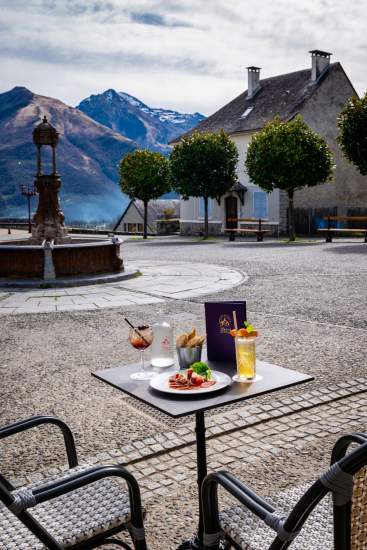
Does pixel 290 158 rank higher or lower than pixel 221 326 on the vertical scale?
higher

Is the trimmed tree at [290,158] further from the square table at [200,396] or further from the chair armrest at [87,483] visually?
Result: the chair armrest at [87,483]

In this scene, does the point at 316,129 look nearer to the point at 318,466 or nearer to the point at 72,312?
the point at 72,312

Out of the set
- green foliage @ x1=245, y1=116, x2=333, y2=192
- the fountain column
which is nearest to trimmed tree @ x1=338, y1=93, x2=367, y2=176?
green foliage @ x1=245, y1=116, x2=333, y2=192

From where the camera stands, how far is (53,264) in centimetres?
1212

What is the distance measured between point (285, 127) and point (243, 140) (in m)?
8.86

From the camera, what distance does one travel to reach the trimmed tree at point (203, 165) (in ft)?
98.1

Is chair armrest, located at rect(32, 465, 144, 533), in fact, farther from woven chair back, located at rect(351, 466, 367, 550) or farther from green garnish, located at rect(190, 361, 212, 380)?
A: woven chair back, located at rect(351, 466, 367, 550)

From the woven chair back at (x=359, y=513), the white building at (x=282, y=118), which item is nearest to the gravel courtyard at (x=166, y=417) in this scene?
the woven chair back at (x=359, y=513)

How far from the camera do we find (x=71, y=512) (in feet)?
7.75

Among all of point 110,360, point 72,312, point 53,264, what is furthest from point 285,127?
point 110,360

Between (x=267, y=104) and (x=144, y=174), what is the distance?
32.7 feet

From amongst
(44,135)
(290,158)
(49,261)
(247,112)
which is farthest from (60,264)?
(247,112)

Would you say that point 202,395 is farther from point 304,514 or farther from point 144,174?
point 144,174

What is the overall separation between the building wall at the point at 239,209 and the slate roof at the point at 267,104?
50.4 inches
